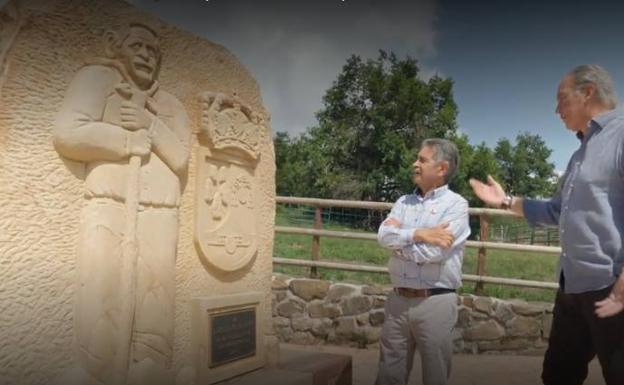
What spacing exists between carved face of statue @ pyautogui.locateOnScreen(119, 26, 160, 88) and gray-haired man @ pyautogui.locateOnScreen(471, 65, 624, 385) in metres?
1.80

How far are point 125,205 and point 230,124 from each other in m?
0.79

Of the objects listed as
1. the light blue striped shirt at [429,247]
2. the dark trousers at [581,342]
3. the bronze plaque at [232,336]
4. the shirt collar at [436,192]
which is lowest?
the bronze plaque at [232,336]

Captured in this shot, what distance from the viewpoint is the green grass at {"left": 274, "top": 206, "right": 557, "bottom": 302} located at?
5969 mm

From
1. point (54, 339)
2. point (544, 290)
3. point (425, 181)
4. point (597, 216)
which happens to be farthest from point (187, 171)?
point (544, 290)

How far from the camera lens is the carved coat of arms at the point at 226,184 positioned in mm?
2740

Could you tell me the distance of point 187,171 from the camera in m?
2.67

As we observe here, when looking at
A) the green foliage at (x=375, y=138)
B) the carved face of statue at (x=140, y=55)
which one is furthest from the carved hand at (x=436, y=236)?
the green foliage at (x=375, y=138)

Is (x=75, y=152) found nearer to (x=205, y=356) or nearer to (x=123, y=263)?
(x=123, y=263)

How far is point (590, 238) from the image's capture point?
6.42ft

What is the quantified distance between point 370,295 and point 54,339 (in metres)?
3.89

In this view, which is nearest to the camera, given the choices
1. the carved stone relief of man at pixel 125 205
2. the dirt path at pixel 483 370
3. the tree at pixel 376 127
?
the carved stone relief of man at pixel 125 205

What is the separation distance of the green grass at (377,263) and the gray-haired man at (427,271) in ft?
10.7

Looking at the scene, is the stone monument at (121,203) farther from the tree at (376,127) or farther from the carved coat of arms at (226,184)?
the tree at (376,127)

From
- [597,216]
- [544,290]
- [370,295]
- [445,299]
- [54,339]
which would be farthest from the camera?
[544,290]
